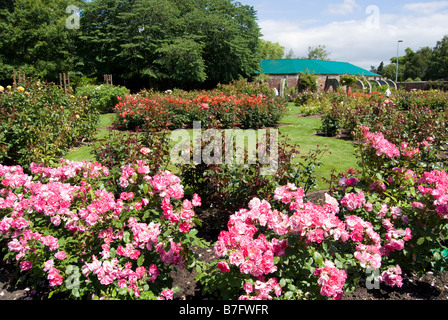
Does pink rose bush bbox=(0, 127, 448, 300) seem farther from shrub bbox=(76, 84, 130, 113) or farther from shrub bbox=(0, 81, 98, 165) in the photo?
shrub bbox=(76, 84, 130, 113)

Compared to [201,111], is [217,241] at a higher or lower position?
lower

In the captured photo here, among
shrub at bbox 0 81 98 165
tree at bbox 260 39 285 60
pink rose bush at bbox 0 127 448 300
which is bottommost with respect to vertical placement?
pink rose bush at bbox 0 127 448 300

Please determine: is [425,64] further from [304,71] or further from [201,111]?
[201,111]

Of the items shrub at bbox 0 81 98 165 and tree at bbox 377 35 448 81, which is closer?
shrub at bbox 0 81 98 165

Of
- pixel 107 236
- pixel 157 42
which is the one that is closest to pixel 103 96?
pixel 157 42

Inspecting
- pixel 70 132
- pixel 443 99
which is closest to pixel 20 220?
pixel 70 132

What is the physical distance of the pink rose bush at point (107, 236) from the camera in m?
2.00

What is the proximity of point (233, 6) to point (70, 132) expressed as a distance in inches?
958

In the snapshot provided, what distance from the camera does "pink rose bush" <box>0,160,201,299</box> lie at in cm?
200

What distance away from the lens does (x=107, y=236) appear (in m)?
2.17

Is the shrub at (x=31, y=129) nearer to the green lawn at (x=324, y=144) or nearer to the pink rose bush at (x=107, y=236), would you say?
the pink rose bush at (x=107, y=236)

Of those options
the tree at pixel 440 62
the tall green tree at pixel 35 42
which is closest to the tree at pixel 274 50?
the tree at pixel 440 62

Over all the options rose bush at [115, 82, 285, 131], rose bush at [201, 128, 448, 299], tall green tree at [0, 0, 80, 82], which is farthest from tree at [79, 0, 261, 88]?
rose bush at [201, 128, 448, 299]
